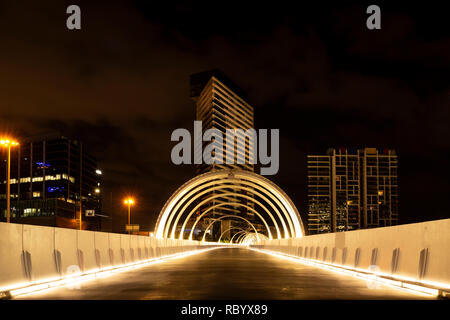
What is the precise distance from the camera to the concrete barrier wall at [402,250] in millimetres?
10336

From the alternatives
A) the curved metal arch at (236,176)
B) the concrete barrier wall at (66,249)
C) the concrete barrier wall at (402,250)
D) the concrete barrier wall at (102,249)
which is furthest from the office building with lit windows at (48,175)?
the concrete barrier wall at (66,249)

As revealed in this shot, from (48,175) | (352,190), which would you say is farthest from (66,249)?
(48,175)

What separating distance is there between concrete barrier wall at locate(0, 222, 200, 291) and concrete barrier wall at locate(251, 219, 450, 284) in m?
8.44

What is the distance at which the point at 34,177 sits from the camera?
5408 inches

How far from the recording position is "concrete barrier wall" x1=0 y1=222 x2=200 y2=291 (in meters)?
10.2

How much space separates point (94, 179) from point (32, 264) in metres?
155

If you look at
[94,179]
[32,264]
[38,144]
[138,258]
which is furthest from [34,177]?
[32,264]

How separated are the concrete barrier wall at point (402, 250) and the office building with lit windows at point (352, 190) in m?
56.2

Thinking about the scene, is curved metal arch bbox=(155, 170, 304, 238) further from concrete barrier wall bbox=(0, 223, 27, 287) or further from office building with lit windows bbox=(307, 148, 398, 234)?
concrete barrier wall bbox=(0, 223, 27, 287)

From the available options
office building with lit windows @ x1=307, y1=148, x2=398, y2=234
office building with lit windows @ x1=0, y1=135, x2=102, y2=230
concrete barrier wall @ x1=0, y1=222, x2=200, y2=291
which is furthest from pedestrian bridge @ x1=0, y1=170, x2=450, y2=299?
office building with lit windows @ x1=0, y1=135, x2=102, y2=230

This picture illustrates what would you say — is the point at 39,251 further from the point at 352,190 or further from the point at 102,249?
the point at 352,190

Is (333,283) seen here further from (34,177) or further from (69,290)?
(34,177)

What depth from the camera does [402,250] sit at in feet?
41.1
